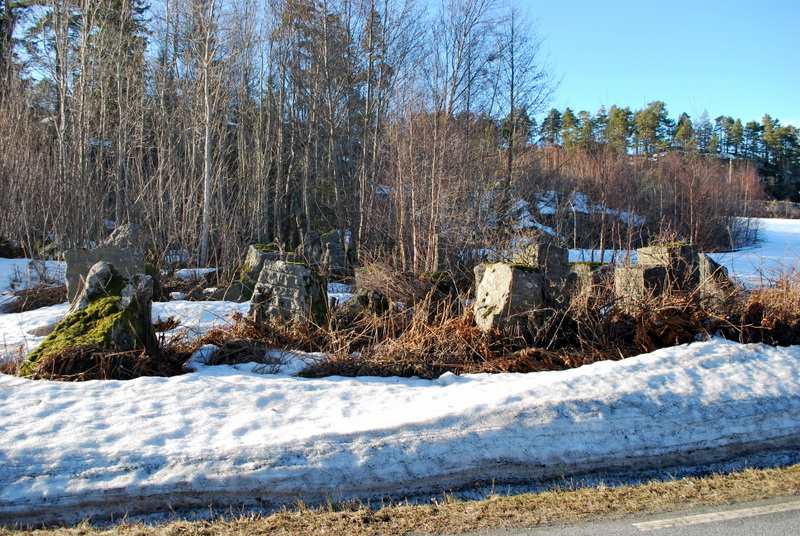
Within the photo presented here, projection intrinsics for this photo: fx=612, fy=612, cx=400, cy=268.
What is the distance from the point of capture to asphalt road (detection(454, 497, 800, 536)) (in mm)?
3679

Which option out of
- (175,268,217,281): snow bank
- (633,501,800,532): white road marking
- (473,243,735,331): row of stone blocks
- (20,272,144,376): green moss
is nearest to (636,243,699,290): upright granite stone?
(473,243,735,331): row of stone blocks

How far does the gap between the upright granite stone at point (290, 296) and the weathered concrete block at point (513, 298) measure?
2254mm

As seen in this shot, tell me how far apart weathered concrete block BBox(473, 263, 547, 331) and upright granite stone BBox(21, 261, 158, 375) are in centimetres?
402

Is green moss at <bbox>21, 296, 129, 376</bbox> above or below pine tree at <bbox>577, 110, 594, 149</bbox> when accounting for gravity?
below

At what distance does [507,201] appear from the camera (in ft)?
56.4

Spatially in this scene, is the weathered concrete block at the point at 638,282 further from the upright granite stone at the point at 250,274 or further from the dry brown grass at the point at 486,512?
the upright granite stone at the point at 250,274

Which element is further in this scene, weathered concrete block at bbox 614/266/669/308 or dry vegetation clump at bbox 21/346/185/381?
weathered concrete block at bbox 614/266/669/308

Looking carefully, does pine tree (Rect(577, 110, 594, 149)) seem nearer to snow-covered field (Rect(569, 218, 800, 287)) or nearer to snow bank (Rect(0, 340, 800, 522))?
snow-covered field (Rect(569, 218, 800, 287))

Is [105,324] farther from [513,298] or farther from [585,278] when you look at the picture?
[585,278]

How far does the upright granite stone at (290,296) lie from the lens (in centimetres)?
832

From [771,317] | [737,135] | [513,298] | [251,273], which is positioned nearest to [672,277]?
[771,317]

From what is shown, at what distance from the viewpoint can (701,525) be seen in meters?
3.79

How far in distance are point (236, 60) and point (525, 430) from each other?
19739 millimetres

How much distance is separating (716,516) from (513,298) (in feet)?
12.7
